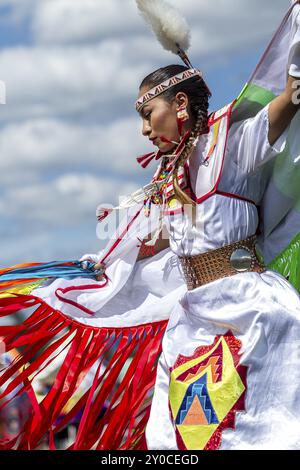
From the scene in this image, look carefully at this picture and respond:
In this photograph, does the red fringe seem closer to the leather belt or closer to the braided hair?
the leather belt

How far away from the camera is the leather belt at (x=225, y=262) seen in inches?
135

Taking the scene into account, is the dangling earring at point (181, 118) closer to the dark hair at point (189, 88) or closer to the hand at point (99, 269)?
the dark hair at point (189, 88)

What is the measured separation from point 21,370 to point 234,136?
50.3 inches

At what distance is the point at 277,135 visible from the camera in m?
3.32

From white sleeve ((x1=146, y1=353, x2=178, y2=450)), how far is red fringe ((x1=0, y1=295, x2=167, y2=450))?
408 mm

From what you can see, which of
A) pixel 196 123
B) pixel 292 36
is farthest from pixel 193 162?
pixel 292 36

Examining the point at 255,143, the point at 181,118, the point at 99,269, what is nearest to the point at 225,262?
the point at 255,143

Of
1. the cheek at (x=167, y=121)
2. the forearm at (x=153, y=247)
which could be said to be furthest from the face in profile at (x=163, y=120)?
the forearm at (x=153, y=247)

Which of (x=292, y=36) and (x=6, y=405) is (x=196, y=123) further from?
(x=6, y=405)

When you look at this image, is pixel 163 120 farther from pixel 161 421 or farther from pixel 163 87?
pixel 161 421

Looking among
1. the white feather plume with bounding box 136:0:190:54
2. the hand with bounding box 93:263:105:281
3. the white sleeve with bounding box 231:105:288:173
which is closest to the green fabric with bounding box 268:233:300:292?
the white sleeve with bounding box 231:105:288:173

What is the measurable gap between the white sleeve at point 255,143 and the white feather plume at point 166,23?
1.49ft
